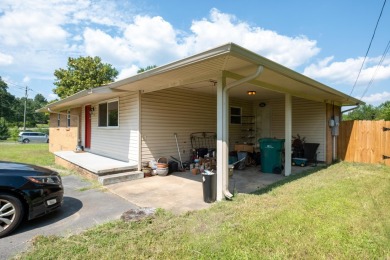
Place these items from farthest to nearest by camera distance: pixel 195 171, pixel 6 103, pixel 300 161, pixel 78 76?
pixel 6 103
pixel 78 76
pixel 300 161
pixel 195 171

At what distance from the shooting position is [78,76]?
2606 centimetres

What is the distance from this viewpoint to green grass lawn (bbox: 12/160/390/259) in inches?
100

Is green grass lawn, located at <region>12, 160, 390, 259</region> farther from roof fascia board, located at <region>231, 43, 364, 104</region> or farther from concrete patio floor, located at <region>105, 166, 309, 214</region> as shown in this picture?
roof fascia board, located at <region>231, 43, 364, 104</region>

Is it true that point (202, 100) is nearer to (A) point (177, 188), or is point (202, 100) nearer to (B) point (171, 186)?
(B) point (171, 186)

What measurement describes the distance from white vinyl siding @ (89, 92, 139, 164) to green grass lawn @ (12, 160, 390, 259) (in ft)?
12.3

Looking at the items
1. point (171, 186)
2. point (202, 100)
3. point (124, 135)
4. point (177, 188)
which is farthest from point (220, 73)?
point (124, 135)

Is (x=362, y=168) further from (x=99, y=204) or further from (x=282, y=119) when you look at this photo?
(x=99, y=204)

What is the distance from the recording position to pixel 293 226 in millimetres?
3180

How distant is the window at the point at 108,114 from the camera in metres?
8.12

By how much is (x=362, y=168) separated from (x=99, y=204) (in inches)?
312

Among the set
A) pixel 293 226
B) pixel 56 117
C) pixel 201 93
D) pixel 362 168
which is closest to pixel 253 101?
pixel 201 93

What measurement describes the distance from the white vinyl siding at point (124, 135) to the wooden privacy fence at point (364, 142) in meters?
7.98

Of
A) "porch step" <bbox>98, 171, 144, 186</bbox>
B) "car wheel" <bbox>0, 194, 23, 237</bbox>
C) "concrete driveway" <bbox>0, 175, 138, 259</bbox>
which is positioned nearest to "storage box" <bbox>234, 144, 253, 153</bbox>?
"porch step" <bbox>98, 171, 144, 186</bbox>

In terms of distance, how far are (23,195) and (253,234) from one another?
10.2 feet
